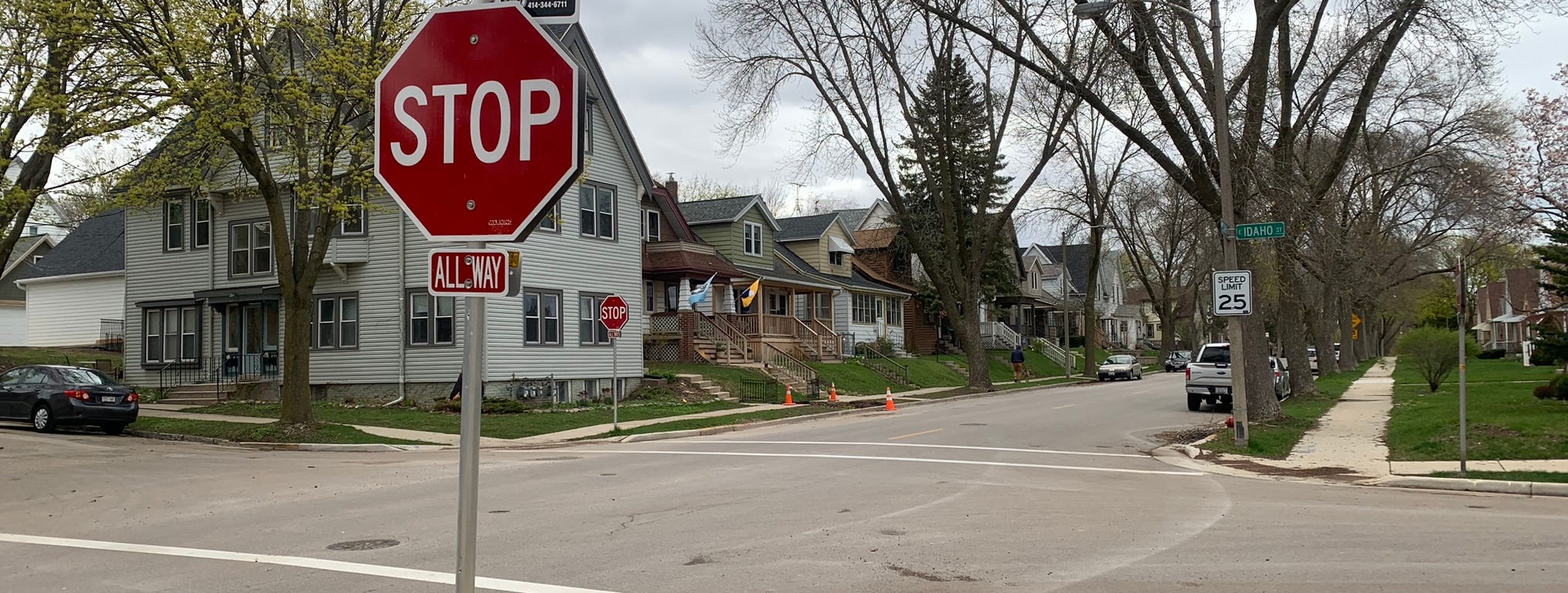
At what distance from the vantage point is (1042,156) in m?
38.7

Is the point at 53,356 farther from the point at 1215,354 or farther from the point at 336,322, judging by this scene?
the point at 1215,354

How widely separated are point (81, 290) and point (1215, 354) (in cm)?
4095

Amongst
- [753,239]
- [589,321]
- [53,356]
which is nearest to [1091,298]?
[753,239]

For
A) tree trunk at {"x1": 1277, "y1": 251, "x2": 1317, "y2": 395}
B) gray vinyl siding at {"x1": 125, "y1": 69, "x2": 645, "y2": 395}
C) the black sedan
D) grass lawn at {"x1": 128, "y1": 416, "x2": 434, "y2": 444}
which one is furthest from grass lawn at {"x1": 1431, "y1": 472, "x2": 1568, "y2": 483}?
the black sedan

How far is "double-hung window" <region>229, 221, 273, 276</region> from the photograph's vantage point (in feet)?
102

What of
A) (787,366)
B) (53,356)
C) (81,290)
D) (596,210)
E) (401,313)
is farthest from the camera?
(81,290)

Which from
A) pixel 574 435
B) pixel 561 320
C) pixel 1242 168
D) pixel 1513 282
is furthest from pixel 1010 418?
pixel 1513 282

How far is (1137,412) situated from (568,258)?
15805 mm

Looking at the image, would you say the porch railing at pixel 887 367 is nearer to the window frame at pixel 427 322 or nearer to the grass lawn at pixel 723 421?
the grass lawn at pixel 723 421

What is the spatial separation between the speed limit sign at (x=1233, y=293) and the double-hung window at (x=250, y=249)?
25.1 metres

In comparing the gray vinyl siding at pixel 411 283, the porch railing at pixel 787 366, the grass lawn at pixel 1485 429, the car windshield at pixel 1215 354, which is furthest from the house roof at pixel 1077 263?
the grass lawn at pixel 1485 429

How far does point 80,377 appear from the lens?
75.8 ft

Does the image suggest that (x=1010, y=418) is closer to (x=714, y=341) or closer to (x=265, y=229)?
(x=714, y=341)

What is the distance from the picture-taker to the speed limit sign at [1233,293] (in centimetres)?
1741
